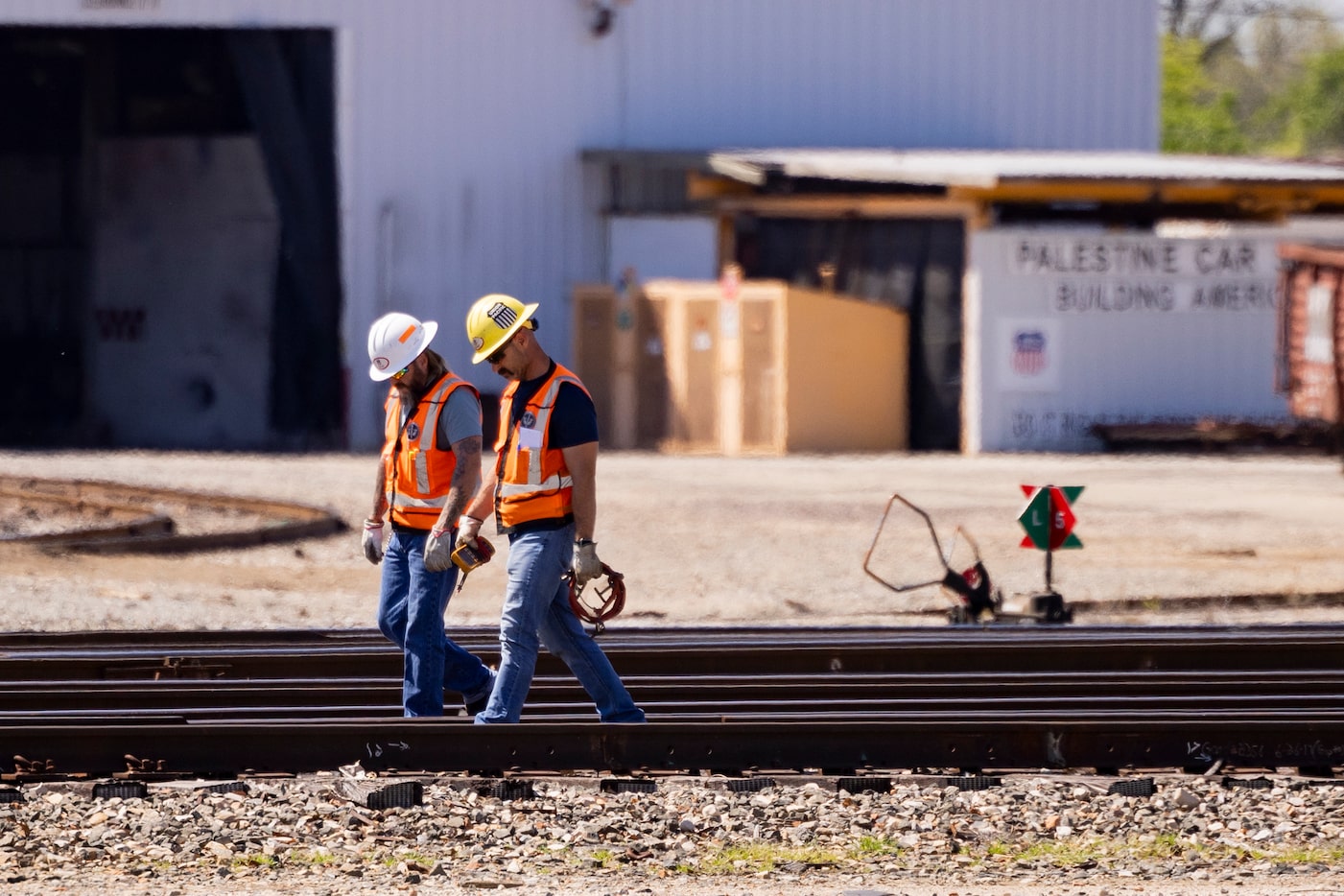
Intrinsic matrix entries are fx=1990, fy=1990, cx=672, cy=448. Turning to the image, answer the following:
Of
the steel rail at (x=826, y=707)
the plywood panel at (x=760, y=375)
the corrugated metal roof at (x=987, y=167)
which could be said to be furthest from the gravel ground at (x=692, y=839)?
the plywood panel at (x=760, y=375)

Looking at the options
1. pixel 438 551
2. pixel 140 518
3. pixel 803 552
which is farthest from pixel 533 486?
pixel 140 518

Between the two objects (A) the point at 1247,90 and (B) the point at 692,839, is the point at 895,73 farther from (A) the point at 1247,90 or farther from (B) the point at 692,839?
(A) the point at 1247,90

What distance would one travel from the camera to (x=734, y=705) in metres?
8.88

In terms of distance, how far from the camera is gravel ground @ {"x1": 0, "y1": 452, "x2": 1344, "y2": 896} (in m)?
6.70

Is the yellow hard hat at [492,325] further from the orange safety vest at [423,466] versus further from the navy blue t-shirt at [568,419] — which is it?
the orange safety vest at [423,466]

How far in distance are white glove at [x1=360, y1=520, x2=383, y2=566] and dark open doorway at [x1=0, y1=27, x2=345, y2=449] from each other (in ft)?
76.7

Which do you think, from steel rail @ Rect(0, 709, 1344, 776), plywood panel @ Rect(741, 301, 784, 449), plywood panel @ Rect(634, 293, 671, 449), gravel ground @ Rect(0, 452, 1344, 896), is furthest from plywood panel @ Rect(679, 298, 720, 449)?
steel rail @ Rect(0, 709, 1344, 776)

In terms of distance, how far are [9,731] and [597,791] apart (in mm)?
2317

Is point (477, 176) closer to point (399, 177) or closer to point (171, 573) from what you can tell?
point (399, 177)

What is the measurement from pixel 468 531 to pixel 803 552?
915cm

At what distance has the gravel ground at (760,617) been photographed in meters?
6.70

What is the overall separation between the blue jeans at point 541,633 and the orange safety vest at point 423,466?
16.1 inches

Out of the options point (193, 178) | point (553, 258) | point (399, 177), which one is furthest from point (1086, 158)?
point (193, 178)

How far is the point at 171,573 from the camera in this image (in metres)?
15.0
